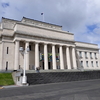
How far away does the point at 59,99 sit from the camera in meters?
7.14

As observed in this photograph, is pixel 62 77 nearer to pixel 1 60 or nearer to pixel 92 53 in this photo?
pixel 1 60

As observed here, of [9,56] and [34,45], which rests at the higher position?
[34,45]

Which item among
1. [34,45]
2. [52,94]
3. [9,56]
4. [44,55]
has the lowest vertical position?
[52,94]

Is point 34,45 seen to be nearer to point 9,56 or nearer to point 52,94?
point 9,56

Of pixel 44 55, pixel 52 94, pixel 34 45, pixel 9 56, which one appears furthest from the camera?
pixel 34 45

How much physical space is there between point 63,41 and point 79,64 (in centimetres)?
1408

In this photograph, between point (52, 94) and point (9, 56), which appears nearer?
point (52, 94)

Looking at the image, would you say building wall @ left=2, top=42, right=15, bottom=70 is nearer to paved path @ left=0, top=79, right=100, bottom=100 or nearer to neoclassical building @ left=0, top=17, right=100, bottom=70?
neoclassical building @ left=0, top=17, right=100, bottom=70

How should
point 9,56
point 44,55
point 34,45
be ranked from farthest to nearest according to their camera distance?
1. point 34,45
2. point 44,55
3. point 9,56

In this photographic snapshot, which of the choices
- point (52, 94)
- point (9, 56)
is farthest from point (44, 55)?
point (52, 94)

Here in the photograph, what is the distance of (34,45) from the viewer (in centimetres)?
3597

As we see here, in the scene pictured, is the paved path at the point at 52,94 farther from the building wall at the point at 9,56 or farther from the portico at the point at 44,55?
the building wall at the point at 9,56

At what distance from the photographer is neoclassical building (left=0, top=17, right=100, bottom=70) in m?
30.8

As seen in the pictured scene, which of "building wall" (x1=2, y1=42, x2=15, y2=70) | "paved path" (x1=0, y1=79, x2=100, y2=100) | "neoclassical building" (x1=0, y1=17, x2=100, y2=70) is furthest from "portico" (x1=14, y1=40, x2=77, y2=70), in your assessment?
"paved path" (x1=0, y1=79, x2=100, y2=100)
